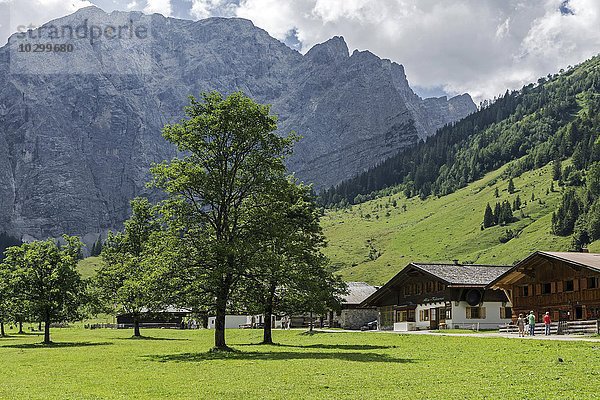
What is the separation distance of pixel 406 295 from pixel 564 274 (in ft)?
86.2

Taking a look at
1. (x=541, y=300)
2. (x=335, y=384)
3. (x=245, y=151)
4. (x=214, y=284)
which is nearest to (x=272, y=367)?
(x=335, y=384)

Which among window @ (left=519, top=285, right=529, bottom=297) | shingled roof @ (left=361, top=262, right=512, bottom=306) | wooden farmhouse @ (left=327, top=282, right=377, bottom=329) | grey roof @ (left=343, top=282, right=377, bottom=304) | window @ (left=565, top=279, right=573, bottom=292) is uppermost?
shingled roof @ (left=361, top=262, right=512, bottom=306)

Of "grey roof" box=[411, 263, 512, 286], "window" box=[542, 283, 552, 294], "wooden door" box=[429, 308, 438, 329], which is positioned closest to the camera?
"window" box=[542, 283, 552, 294]

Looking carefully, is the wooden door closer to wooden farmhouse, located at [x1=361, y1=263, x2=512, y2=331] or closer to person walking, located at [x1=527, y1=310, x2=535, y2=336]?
wooden farmhouse, located at [x1=361, y1=263, x2=512, y2=331]

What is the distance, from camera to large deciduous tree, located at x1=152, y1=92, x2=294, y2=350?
1649 inches

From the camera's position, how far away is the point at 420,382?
22.9m

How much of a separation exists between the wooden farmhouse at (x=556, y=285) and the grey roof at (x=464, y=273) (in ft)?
16.6

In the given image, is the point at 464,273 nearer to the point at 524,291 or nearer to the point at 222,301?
the point at 524,291

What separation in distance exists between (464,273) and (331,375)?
179 feet

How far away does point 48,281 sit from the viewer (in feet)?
202

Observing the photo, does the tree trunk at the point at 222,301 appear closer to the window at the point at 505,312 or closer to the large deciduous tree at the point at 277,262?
the large deciduous tree at the point at 277,262

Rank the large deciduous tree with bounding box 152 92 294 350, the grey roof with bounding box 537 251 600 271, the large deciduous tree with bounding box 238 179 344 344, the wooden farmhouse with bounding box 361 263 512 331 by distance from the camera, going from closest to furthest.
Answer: the large deciduous tree with bounding box 238 179 344 344, the large deciduous tree with bounding box 152 92 294 350, the grey roof with bounding box 537 251 600 271, the wooden farmhouse with bounding box 361 263 512 331

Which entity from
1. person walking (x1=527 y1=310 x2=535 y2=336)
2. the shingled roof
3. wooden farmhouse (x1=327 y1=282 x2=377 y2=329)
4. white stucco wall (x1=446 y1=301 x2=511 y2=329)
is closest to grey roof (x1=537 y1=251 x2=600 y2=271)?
person walking (x1=527 y1=310 x2=535 y2=336)

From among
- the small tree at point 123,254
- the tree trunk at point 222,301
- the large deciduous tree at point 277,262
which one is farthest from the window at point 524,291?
the small tree at point 123,254
